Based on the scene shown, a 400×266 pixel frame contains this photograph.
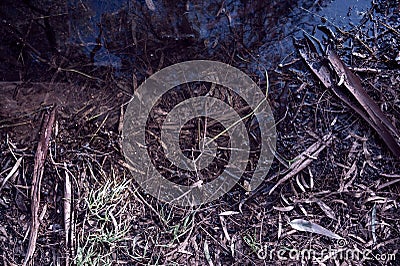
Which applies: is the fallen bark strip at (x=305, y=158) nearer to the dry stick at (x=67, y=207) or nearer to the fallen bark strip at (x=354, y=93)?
the fallen bark strip at (x=354, y=93)

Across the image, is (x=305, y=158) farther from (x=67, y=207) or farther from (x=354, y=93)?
(x=67, y=207)

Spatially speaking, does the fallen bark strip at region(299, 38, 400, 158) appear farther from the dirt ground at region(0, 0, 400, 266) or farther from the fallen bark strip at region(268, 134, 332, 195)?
the fallen bark strip at region(268, 134, 332, 195)

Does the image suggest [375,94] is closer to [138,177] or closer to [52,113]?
[138,177]

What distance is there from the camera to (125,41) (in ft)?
5.71

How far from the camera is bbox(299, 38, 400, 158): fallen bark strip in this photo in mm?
1608

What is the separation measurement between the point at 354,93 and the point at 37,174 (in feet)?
4.09

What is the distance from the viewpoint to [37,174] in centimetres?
162

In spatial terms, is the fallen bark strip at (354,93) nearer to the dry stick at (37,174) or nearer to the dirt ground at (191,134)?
the dirt ground at (191,134)

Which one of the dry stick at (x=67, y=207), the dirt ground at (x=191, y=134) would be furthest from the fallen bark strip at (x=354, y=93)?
the dry stick at (x=67, y=207)

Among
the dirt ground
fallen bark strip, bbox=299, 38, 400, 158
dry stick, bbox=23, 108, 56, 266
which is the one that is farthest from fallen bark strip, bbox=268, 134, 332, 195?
dry stick, bbox=23, 108, 56, 266

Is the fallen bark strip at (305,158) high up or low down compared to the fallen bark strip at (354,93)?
down

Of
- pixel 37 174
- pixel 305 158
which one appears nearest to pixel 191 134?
pixel 305 158

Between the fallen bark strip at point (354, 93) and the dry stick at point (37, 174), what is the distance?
41.5 inches

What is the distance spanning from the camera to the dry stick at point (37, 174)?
5.20 feet
